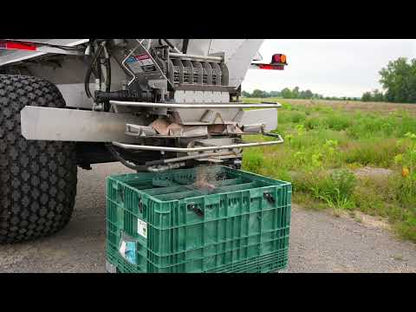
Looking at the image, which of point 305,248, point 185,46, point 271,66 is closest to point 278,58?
point 271,66

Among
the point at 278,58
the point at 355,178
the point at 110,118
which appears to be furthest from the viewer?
the point at 355,178

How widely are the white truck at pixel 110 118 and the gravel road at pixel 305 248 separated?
212 mm

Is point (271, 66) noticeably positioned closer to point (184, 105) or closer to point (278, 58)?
point (278, 58)

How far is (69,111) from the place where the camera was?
3.14m

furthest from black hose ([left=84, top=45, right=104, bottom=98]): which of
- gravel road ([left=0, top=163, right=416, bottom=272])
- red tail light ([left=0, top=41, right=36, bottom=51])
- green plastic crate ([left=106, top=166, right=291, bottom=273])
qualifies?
gravel road ([left=0, top=163, right=416, bottom=272])

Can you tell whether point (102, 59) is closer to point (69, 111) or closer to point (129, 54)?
point (129, 54)

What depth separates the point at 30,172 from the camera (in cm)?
339

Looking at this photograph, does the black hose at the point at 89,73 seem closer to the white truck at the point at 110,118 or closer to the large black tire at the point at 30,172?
the white truck at the point at 110,118

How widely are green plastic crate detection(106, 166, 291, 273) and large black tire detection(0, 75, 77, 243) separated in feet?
1.76

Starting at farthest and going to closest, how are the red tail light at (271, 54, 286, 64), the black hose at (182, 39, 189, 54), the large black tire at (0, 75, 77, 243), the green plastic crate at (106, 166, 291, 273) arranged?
1. the red tail light at (271, 54, 286, 64)
2. the black hose at (182, 39, 189, 54)
3. the large black tire at (0, 75, 77, 243)
4. the green plastic crate at (106, 166, 291, 273)

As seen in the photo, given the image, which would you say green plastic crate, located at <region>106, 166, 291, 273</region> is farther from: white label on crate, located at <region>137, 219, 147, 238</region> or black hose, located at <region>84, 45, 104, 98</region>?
black hose, located at <region>84, 45, 104, 98</region>

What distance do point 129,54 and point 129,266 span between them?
1.55 metres

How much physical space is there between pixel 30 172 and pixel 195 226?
1.43 m

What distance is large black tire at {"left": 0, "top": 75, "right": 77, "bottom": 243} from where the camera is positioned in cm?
335
